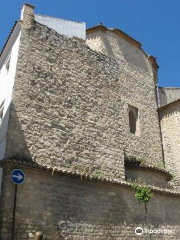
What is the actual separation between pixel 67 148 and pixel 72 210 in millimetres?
1999

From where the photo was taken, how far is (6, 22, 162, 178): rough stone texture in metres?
8.98

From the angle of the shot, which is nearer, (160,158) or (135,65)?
(160,158)

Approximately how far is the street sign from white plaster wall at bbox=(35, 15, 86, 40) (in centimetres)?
663

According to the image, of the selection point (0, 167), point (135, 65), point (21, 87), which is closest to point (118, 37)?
point (135, 65)

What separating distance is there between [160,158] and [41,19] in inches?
346

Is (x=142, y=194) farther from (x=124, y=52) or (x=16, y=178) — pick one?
(x=124, y=52)

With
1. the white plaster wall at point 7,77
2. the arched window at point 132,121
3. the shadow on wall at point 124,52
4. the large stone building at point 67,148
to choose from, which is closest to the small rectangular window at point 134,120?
the arched window at point 132,121

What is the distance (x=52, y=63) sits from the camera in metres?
10.5

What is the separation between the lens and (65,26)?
12.7m

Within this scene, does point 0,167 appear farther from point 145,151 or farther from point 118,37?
point 118,37

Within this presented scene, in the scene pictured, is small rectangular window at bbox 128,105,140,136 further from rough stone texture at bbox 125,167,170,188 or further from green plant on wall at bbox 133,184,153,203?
green plant on wall at bbox 133,184,153,203

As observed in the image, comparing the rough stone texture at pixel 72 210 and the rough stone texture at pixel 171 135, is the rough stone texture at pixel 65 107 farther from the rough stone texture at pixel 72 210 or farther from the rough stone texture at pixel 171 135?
the rough stone texture at pixel 171 135

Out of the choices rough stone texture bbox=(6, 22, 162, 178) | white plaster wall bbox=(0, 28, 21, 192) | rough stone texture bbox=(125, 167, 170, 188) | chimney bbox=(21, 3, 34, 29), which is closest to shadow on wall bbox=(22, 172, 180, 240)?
rough stone texture bbox=(6, 22, 162, 178)

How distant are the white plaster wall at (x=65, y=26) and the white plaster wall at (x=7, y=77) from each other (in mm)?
1694
